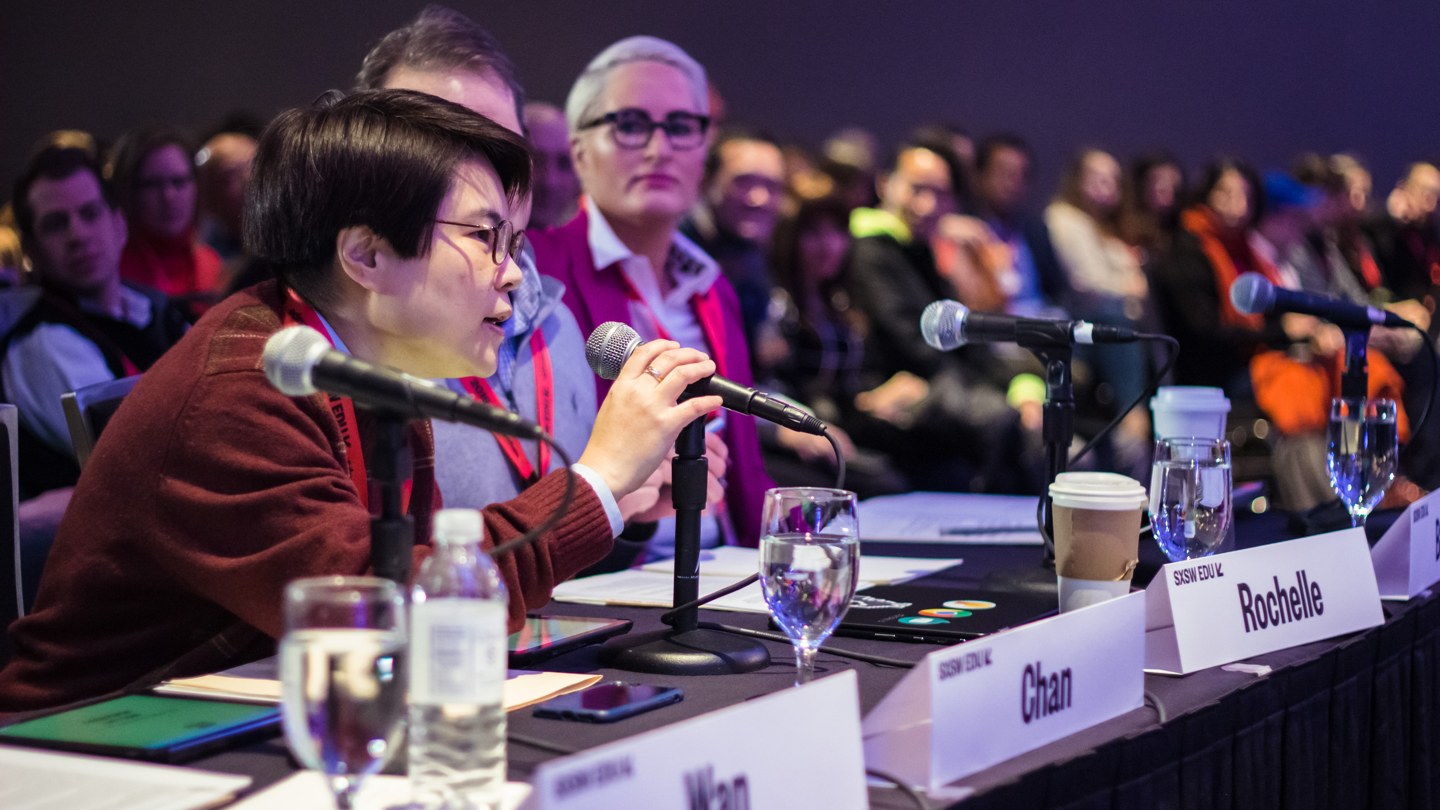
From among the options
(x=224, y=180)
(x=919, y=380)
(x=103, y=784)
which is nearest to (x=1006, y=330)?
(x=103, y=784)

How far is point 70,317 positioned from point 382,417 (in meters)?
2.21

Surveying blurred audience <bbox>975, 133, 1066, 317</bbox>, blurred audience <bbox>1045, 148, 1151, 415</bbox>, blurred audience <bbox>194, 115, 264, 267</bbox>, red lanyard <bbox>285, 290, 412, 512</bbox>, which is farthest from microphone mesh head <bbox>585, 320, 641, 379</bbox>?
blurred audience <bbox>975, 133, 1066, 317</bbox>

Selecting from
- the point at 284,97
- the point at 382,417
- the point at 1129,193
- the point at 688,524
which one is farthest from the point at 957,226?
the point at 382,417

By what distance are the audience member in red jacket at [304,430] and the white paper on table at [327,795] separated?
1.07 feet

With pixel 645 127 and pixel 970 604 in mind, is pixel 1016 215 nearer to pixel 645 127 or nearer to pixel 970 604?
pixel 645 127

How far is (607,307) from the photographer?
270 cm

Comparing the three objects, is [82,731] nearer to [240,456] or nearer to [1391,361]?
[240,456]

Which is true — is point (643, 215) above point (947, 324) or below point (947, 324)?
above

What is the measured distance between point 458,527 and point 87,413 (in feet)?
3.52

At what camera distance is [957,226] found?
18.4 feet

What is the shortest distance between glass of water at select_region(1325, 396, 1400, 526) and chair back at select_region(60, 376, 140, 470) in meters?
1.55

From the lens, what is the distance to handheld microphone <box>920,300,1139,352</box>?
69.0 inches

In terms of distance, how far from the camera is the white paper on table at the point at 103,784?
0.92 metres

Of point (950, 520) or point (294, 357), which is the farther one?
point (950, 520)
